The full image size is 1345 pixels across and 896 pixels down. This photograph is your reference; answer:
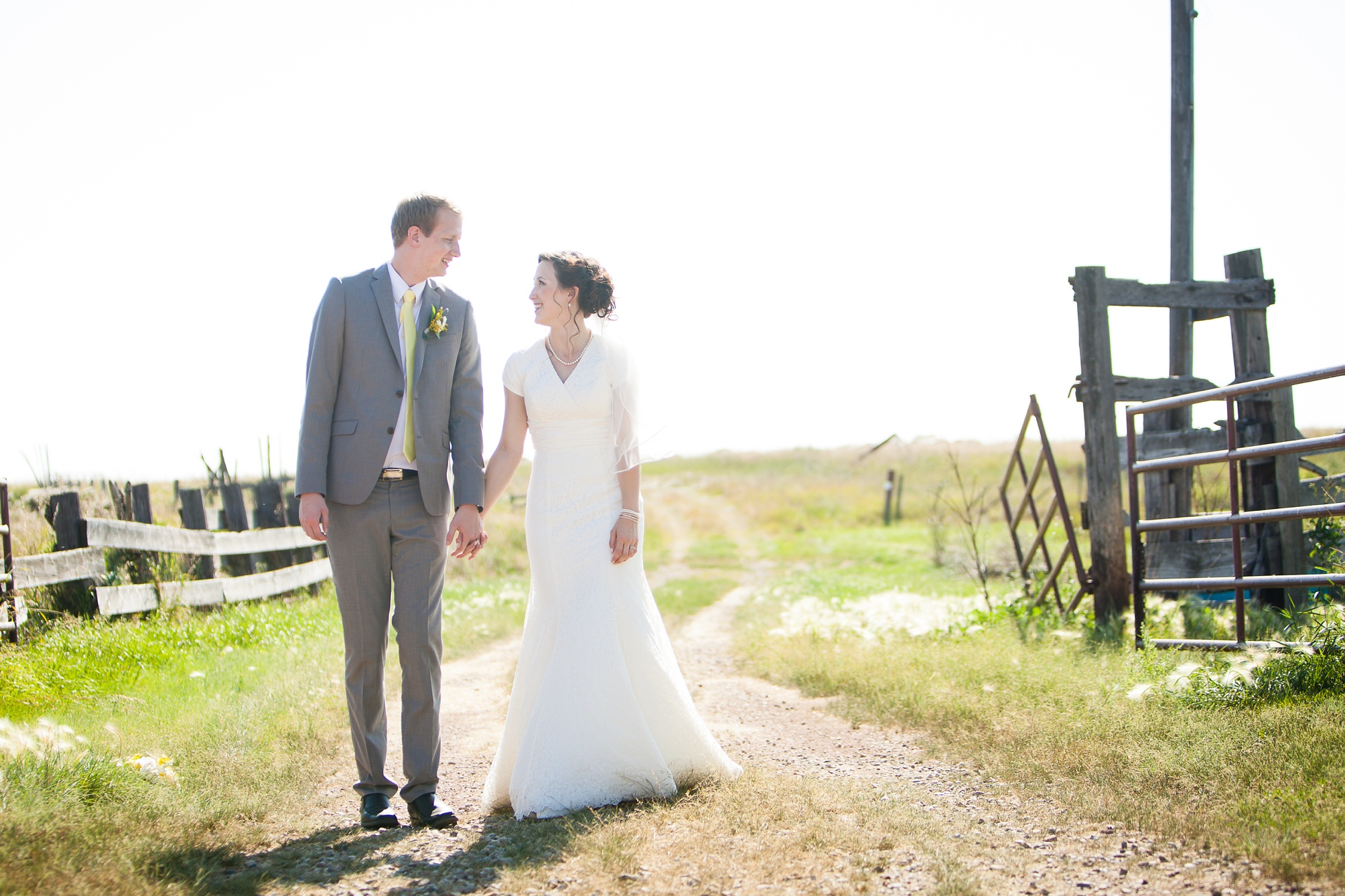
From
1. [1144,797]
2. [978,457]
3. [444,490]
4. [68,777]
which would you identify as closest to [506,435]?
[444,490]

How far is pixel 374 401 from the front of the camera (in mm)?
3855

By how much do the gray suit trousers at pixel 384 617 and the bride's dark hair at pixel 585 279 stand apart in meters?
1.13

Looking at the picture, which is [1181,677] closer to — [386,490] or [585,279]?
[585,279]

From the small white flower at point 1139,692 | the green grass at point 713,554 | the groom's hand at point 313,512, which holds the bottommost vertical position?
the green grass at point 713,554

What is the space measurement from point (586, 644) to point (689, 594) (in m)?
9.66

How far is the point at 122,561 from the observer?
27.2 feet

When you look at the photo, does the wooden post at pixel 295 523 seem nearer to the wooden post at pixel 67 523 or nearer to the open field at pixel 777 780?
the wooden post at pixel 67 523

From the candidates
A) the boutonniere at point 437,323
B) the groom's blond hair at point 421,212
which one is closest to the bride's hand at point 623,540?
the boutonniere at point 437,323

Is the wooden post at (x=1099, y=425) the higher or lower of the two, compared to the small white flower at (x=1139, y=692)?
higher

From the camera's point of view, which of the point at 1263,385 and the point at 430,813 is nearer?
the point at 430,813

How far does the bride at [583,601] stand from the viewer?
12.5 ft

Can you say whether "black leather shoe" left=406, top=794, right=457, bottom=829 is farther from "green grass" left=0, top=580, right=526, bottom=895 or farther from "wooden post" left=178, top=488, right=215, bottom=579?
"wooden post" left=178, top=488, right=215, bottom=579

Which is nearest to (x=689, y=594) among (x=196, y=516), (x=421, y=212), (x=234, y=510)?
(x=234, y=510)

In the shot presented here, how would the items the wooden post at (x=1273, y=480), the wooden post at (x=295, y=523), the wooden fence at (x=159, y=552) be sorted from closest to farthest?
the wooden post at (x=1273, y=480)
the wooden fence at (x=159, y=552)
the wooden post at (x=295, y=523)
